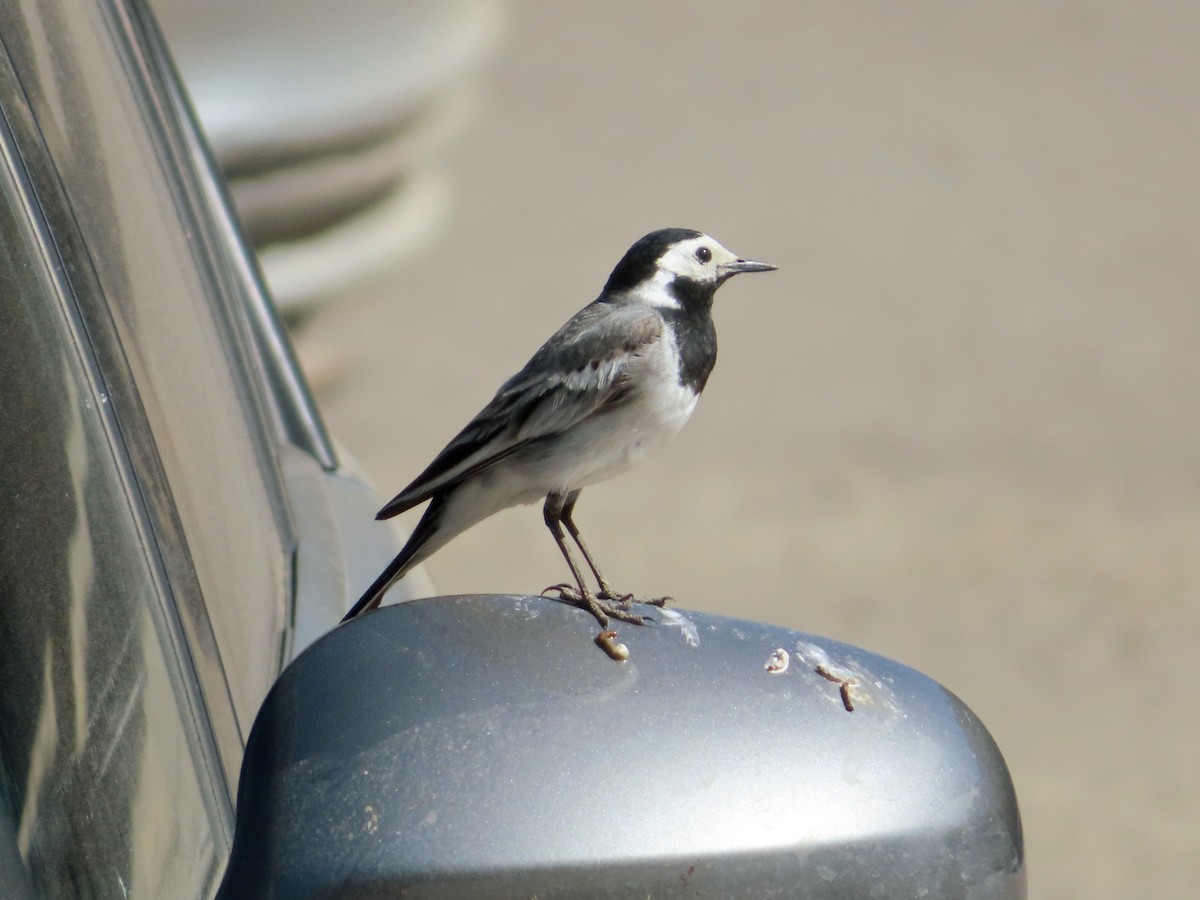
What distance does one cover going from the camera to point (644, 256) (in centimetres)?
341

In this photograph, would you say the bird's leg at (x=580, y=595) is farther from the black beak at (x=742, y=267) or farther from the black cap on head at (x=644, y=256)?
the black beak at (x=742, y=267)

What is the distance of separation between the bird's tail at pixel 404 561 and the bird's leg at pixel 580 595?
0.74 feet

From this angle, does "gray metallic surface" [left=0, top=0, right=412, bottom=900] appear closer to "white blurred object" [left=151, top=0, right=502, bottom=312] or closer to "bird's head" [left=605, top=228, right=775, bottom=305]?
"bird's head" [left=605, top=228, right=775, bottom=305]

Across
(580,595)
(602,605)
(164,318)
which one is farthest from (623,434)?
(164,318)

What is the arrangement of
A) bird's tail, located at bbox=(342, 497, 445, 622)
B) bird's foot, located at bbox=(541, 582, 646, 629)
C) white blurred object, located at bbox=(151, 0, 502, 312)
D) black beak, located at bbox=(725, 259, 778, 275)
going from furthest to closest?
white blurred object, located at bbox=(151, 0, 502, 312) < black beak, located at bbox=(725, 259, 778, 275) < bird's tail, located at bbox=(342, 497, 445, 622) < bird's foot, located at bbox=(541, 582, 646, 629)

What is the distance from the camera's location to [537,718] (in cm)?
146

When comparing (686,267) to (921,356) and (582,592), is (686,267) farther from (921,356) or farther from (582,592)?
(921,356)

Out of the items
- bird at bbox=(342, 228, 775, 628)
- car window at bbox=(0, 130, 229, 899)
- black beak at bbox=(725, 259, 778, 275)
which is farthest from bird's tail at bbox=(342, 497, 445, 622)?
black beak at bbox=(725, 259, 778, 275)

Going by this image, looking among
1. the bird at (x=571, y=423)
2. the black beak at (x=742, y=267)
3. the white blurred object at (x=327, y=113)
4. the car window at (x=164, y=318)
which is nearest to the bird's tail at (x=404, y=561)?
the bird at (x=571, y=423)

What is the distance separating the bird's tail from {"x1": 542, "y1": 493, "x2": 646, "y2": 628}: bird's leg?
225 millimetres

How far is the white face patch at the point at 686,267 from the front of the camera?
3.43 metres

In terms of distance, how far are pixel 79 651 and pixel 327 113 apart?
588 cm

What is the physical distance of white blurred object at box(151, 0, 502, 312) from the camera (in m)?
6.72

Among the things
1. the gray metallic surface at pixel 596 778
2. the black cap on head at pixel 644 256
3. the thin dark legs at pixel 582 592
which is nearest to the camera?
the gray metallic surface at pixel 596 778
